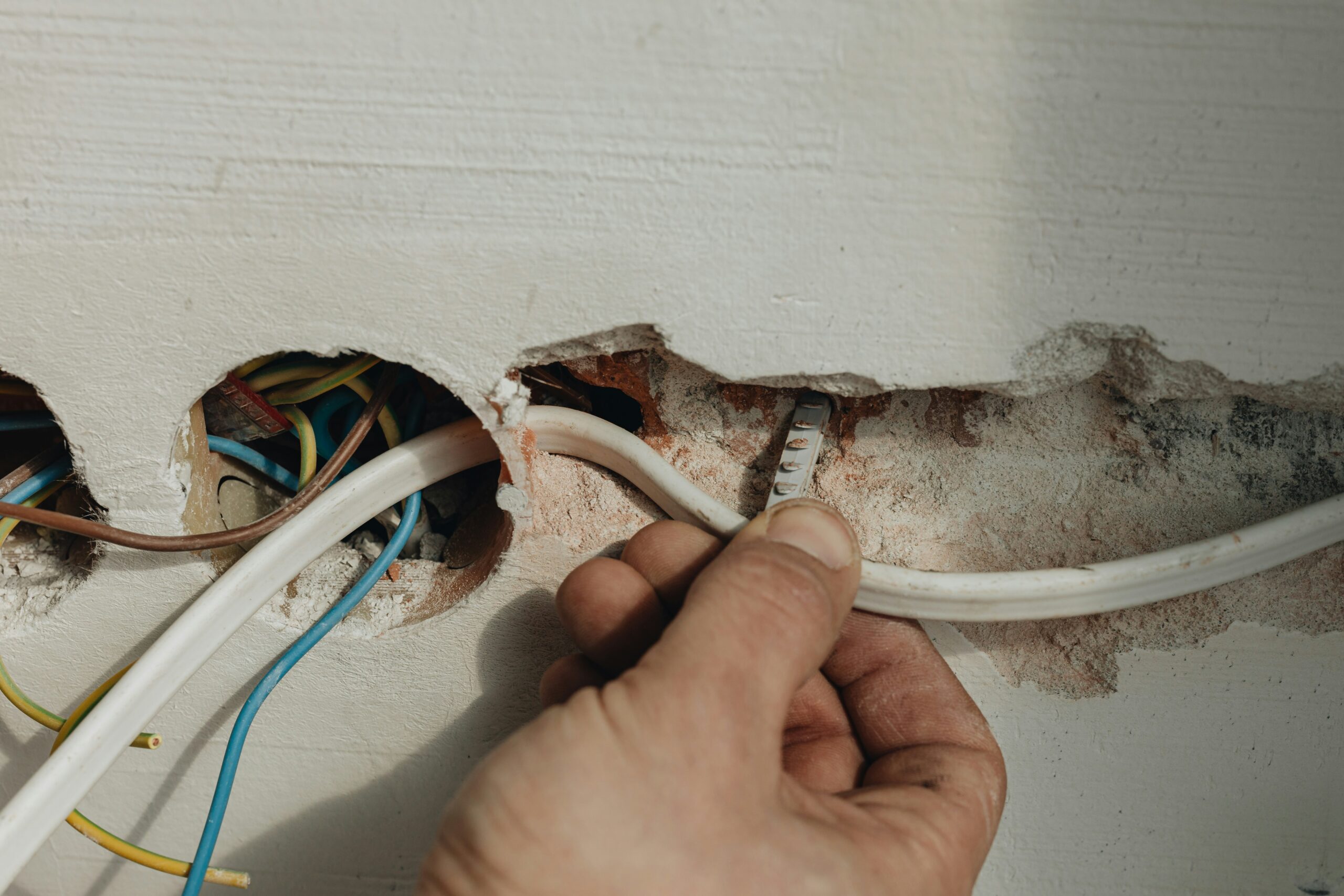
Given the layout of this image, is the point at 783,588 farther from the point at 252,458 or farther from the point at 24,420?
the point at 24,420

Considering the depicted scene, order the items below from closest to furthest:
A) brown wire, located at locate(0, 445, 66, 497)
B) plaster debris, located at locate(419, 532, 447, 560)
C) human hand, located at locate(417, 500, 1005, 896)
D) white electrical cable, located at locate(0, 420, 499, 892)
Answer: human hand, located at locate(417, 500, 1005, 896) → white electrical cable, located at locate(0, 420, 499, 892) → brown wire, located at locate(0, 445, 66, 497) → plaster debris, located at locate(419, 532, 447, 560)

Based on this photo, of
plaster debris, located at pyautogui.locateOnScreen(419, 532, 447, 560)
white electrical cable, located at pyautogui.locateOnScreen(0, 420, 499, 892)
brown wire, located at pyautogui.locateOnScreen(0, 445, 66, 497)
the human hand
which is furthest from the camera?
plaster debris, located at pyautogui.locateOnScreen(419, 532, 447, 560)

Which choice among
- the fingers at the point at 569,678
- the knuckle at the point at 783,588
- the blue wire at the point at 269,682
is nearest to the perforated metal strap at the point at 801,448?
the knuckle at the point at 783,588

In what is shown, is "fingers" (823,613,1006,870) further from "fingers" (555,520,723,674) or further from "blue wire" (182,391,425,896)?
"blue wire" (182,391,425,896)

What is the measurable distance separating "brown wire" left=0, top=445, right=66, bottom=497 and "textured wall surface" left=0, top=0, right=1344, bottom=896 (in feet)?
0.31

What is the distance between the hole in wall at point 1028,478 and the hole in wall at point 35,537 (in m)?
0.54

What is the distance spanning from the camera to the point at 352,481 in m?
0.81

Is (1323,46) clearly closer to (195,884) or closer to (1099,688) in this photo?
(1099,688)

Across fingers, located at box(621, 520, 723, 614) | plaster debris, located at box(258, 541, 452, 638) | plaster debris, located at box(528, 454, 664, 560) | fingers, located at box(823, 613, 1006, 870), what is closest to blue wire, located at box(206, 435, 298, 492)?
plaster debris, located at box(258, 541, 452, 638)

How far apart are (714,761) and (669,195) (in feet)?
1.55

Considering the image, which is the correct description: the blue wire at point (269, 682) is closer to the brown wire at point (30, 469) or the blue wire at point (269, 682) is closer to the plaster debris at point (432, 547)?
the plaster debris at point (432, 547)

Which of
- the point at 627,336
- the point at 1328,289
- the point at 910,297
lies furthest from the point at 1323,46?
the point at 627,336

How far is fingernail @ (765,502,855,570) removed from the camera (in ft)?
2.34

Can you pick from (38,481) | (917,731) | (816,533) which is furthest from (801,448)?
(38,481)
